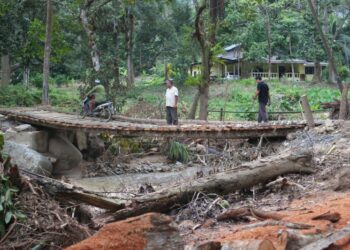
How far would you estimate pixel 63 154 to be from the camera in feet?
54.2

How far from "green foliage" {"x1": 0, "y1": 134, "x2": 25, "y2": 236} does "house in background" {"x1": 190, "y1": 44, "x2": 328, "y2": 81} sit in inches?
1446

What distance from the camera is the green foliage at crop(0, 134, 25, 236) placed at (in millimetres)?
5020

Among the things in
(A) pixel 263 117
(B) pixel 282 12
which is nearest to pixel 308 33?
(B) pixel 282 12

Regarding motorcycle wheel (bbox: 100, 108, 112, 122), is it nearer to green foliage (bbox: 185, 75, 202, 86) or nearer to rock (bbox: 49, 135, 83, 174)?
rock (bbox: 49, 135, 83, 174)

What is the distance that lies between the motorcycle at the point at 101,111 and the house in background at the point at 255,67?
26549 millimetres

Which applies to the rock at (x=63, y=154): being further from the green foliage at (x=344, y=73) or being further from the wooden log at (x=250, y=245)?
the green foliage at (x=344, y=73)

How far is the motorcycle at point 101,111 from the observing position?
15555 millimetres

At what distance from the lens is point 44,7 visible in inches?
961

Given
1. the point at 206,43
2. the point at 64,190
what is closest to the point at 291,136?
the point at 206,43

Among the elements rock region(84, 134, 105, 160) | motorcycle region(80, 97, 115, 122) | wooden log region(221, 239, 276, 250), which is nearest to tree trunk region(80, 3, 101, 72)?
rock region(84, 134, 105, 160)

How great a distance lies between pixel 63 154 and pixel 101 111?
6.52ft

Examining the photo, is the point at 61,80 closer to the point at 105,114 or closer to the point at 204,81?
the point at 204,81

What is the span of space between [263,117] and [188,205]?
7.58 metres

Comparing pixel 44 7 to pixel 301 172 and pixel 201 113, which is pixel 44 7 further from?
pixel 301 172
